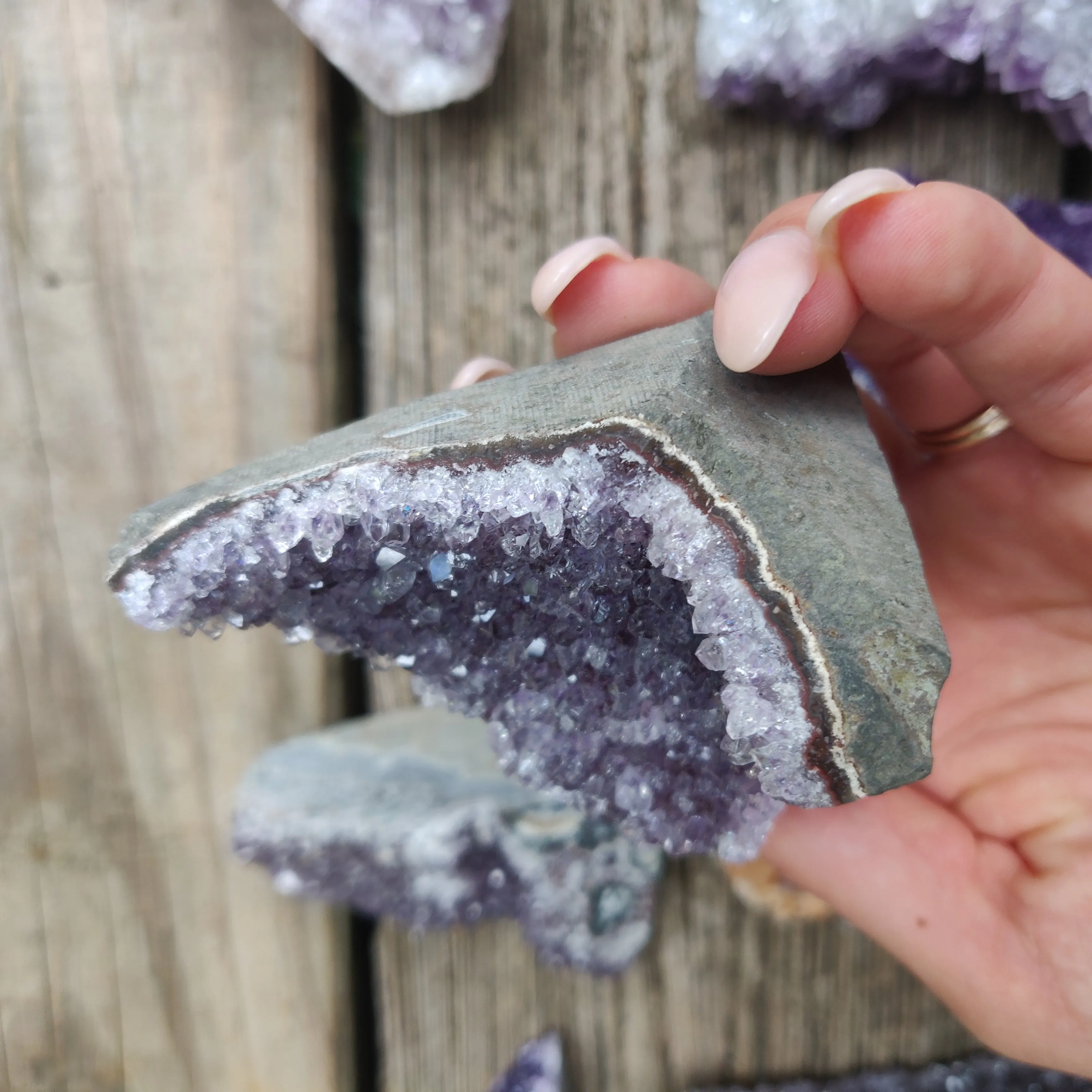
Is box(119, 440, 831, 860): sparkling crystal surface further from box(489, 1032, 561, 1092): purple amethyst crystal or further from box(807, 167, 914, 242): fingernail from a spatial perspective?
box(489, 1032, 561, 1092): purple amethyst crystal

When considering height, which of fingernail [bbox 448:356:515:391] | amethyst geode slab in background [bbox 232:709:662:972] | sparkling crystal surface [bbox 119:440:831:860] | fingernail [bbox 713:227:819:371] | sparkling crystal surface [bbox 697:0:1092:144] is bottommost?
amethyst geode slab in background [bbox 232:709:662:972]

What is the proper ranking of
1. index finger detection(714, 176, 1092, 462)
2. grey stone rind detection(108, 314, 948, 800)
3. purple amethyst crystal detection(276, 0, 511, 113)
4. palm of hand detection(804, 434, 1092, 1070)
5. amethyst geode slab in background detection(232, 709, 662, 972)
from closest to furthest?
grey stone rind detection(108, 314, 948, 800)
index finger detection(714, 176, 1092, 462)
palm of hand detection(804, 434, 1092, 1070)
purple amethyst crystal detection(276, 0, 511, 113)
amethyst geode slab in background detection(232, 709, 662, 972)

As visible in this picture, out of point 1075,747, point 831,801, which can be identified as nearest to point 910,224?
point 831,801

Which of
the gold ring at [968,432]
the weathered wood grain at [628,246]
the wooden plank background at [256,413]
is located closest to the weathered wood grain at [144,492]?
the wooden plank background at [256,413]

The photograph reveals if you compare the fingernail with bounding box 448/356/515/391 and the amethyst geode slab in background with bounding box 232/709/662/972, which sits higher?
the fingernail with bounding box 448/356/515/391

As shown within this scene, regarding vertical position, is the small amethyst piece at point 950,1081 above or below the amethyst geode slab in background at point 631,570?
below

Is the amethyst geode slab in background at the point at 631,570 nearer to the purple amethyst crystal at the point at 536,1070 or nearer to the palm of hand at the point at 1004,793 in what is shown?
the palm of hand at the point at 1004,793

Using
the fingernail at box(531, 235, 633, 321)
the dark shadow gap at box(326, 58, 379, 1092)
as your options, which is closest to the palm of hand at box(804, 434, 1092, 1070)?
the fingernail at box(531, 235, 633, 321)
